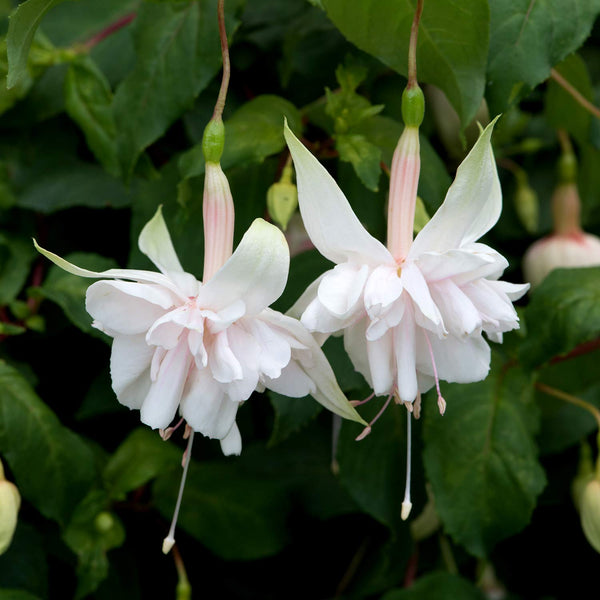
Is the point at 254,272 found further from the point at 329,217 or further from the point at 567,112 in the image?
the point at 567,112

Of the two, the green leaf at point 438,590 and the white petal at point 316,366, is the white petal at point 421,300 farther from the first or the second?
the green leaf at point 438,590

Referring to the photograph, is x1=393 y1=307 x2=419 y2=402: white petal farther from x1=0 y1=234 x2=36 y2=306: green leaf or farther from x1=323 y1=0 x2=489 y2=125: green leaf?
x1=0 y1=234 x2=36 y2=306: green leaf

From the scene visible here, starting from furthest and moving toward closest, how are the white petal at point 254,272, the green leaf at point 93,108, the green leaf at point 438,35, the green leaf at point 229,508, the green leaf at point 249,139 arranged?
the green leaf at point 229,508
the green leaf at point 93,108
the green leaf at point 249,139
the green leaf at point 438,35
the white petal at point 254,272

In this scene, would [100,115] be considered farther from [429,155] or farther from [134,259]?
[429,155]

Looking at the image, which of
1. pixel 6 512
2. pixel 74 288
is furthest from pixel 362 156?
pixel 6 512

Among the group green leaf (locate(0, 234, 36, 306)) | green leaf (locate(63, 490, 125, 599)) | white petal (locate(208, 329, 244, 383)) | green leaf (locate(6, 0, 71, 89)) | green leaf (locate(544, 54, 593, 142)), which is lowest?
green leaf (locate(63, 490, 125, 599))

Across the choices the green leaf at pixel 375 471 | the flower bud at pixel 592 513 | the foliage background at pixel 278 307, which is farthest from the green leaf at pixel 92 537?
the flower bud at pixel 592 513

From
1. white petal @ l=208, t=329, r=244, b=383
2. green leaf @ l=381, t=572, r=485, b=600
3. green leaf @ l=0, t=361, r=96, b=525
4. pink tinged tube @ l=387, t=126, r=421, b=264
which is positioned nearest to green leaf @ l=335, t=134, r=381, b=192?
pink tinged tube @ l=387, t=126, r=421, b=264
